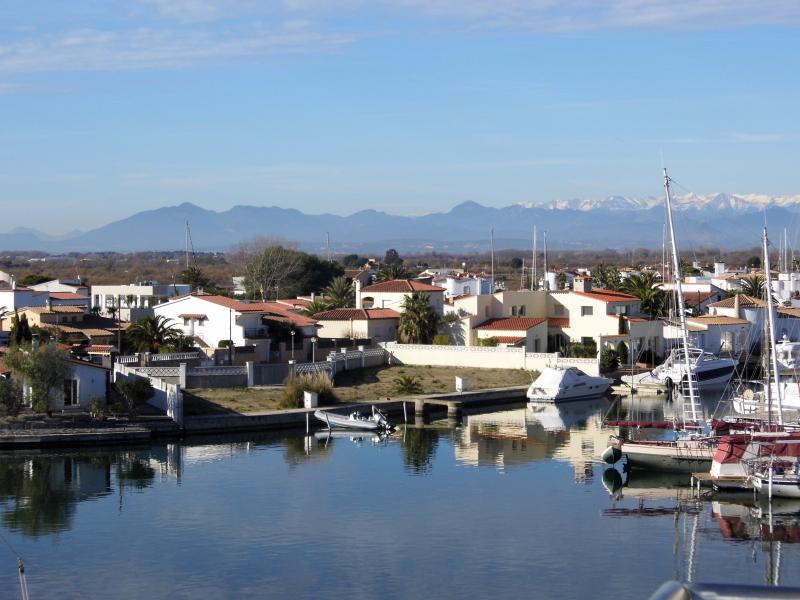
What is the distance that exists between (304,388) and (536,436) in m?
10.9

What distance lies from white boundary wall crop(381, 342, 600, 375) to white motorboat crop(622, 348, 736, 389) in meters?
2.68

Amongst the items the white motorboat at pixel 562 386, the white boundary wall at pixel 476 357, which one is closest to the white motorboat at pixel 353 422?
the white motorboat at pixel 562 386

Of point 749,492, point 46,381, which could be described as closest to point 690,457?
point 749,492

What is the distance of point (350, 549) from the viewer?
3166cm

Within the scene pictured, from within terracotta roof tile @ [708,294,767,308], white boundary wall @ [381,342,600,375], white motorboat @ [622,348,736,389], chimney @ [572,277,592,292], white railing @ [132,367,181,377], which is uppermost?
chimney @ [572,277,592,292]

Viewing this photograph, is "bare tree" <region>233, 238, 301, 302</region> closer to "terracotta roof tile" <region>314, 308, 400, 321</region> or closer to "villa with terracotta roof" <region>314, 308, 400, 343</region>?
"terracotta roof tile" <region>314, 308, 400, 321</region>

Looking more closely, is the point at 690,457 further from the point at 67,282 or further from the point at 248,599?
the point at 67,282

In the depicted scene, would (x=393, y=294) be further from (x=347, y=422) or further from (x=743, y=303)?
(x=347, y=422)

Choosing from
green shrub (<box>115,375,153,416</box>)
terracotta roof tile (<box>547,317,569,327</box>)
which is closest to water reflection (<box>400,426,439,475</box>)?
green shrub (<box>115,375,153,416</box>)

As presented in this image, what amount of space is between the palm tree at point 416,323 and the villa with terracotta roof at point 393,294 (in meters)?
2.84

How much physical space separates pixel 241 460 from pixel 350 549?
1385cm

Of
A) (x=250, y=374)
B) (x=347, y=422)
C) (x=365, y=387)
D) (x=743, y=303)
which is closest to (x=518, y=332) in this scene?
(x=365, y=387)

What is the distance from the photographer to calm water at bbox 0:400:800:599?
94.3 feet

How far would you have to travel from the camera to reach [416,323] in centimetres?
7206
